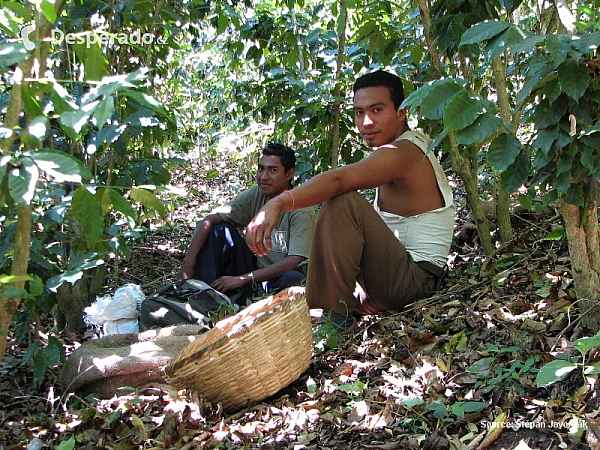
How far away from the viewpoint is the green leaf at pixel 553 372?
1656mm

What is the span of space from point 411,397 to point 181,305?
1766mm

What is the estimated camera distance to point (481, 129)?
1.79 metres

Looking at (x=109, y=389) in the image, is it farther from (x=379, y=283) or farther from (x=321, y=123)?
(x=321, y=123)

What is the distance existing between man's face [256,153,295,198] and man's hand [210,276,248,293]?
0.73 meters

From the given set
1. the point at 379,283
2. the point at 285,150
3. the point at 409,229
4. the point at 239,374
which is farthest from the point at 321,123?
the point at 239,374

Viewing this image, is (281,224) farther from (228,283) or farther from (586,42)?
(586,42)

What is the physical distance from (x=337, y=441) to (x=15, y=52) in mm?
1510

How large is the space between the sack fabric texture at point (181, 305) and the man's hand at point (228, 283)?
25cm

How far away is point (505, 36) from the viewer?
71.8 inches

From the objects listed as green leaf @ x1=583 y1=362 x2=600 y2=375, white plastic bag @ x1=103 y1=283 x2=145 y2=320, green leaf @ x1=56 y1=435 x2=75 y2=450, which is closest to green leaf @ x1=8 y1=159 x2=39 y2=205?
green leaf @ x1=56 y1=435 x2=75 y2=450

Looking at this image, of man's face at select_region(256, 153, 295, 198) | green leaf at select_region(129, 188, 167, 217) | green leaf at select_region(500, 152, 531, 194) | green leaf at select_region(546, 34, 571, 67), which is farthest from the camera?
man's face at select_region(256, 153, 295, 198)

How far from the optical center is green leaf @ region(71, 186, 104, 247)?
1.71m

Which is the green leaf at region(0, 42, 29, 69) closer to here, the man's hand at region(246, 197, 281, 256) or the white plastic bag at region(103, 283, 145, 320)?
the man's hand at region(246, 197, 281, 256)

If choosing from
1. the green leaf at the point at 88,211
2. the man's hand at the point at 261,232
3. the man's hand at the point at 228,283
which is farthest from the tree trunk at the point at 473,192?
the green leaf at the point at 88,211
